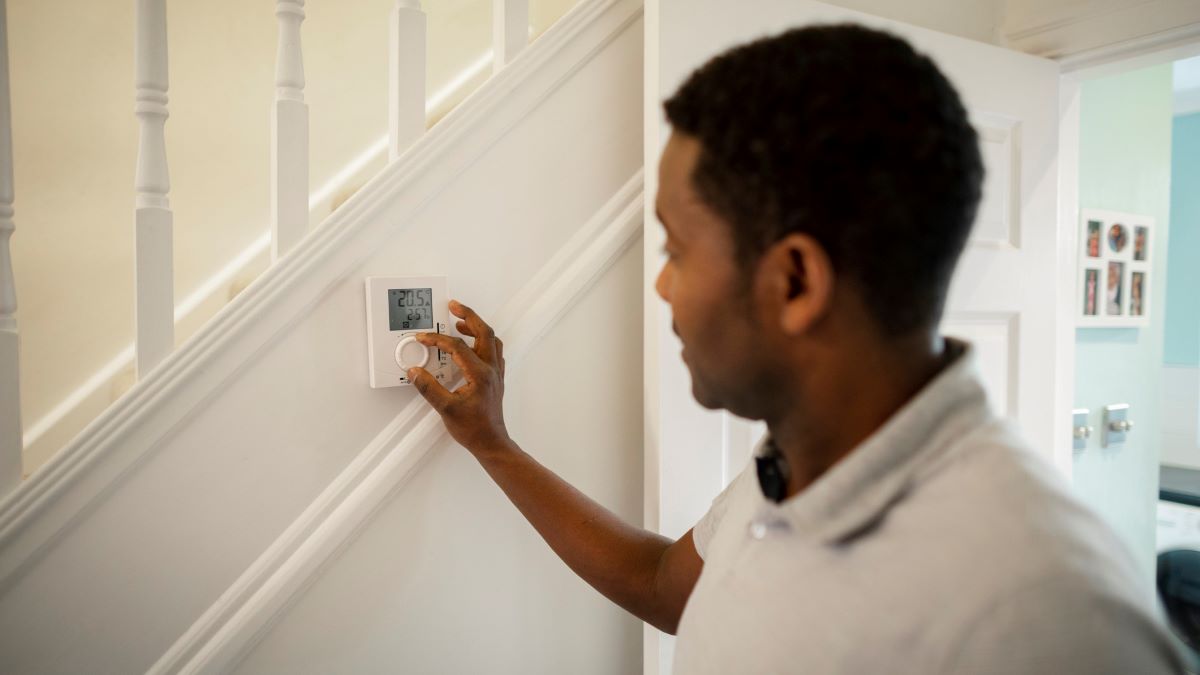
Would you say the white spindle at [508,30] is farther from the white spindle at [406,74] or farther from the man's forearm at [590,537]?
the man's forearm at [590,537]

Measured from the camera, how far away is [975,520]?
1.68 ft

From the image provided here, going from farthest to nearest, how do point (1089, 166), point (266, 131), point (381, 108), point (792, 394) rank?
Result: point (1089, 166) → point (381, 108) → point (266, 131) → point (792, 394)

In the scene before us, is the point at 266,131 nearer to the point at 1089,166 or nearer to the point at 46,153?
the point at 46,153

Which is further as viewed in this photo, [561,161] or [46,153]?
[46,153]

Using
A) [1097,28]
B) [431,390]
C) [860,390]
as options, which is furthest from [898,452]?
[1097,28]

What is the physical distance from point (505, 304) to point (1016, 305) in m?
1.17

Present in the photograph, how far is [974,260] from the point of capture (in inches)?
62.4

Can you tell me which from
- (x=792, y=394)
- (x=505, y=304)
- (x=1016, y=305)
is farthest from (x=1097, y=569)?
(x=1016, y=305)

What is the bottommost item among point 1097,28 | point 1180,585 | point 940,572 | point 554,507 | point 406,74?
point 1180,585

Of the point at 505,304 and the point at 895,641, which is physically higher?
the point at 505,304

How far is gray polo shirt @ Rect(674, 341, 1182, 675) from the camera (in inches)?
18.1

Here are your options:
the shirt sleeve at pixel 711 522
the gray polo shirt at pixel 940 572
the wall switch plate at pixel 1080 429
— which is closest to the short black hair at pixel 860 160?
the gray polo shirt at pixel 940 572

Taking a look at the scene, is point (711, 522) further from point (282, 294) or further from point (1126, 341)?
point (1126, 341)

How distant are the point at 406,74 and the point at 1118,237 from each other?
2.64m
